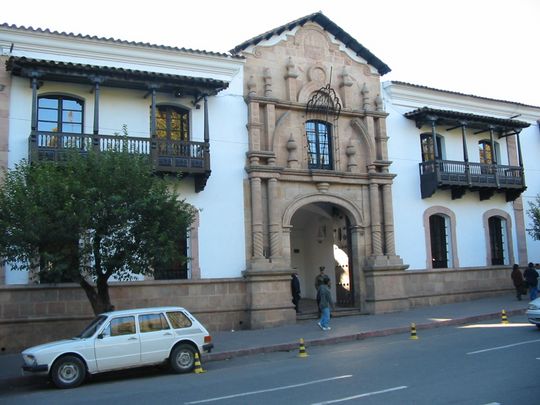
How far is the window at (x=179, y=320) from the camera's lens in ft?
41.3

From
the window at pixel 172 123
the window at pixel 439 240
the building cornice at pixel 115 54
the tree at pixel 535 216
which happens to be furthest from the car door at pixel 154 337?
the tree at pixel 535 216

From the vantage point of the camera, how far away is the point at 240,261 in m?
19.5

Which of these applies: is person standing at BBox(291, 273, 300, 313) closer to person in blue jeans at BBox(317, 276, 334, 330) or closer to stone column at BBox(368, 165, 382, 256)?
person in blue jeans at BBox(317, 276, 334, 330)

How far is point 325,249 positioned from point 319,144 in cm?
550

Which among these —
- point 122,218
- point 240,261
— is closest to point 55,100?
point 122,218

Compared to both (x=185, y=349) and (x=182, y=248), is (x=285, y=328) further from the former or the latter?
(x=185, y=349)

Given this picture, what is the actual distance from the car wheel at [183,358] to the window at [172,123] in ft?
27.3

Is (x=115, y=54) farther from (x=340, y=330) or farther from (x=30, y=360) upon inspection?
(x=340, y=330)

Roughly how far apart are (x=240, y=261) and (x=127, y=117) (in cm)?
606

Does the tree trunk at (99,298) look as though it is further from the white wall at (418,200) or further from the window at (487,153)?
the window at (487,153)

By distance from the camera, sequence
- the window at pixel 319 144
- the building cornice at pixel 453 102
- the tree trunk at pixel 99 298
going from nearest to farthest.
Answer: the tree trunk at pixel 99 298, the window at pixel 319 144, the building cornice at pixel 453 102

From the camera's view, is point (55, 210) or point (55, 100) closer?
point (55, 210)

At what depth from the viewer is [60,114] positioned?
58.1 ft

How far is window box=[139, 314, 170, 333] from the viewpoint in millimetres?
12227
